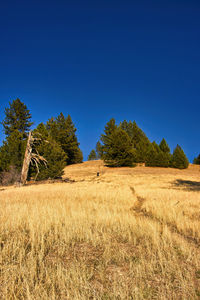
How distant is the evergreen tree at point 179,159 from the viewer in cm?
4416

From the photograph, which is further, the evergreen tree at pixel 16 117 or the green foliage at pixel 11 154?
the evergreen tree at pixel 16 117

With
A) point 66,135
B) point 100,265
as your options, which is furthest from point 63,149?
point 100,265

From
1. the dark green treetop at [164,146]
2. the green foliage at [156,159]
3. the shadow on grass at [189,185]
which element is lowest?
the shadow on grass at [189,185]

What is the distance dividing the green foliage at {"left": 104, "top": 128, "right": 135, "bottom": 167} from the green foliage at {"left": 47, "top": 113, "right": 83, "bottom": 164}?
41.0 ft

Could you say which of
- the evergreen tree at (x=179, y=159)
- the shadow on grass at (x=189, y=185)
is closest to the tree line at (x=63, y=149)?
the evergreen tree at (x=179, y=159)

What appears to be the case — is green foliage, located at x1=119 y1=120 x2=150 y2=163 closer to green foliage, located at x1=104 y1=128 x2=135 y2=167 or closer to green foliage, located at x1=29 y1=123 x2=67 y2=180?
green foliage, located at x1=104 y1=128 x2=135 y2=167

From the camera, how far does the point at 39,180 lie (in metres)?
21.5

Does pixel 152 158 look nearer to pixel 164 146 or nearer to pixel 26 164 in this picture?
pixel 164 146

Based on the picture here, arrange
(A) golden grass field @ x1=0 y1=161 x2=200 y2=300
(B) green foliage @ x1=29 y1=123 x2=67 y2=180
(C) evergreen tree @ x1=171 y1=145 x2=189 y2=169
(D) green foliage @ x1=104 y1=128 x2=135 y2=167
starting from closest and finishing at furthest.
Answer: (A) golden grass field @ x1=0 y1=161 x2=200 y2=300 → (B) green foliage @ x1=29 y1=123 x2=67 y2=180 → (D) green foliage @ x1=104 y1=128 x2=135 y2=167 → (C) evergreen tree @ x1=171 y1=145 x2=189 y2=169

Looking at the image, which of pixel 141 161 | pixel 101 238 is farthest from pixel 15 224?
pixel 141 161

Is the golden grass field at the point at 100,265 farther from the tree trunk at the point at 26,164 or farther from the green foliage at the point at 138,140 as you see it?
the green foliage at the point at 138,140

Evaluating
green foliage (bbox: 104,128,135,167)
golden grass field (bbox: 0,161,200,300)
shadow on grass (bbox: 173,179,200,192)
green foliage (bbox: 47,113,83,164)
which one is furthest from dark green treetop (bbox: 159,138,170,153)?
golden grass field (bbox: 0,161,200,300)

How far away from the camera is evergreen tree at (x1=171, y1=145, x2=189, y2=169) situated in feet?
145

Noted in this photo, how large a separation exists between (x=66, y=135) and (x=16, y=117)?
14206 millimetres
